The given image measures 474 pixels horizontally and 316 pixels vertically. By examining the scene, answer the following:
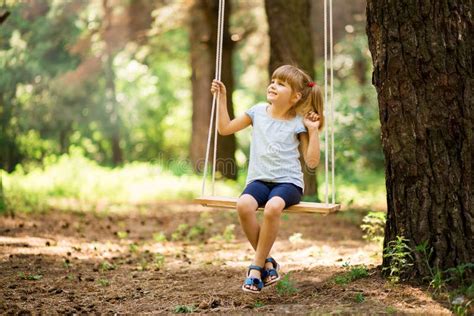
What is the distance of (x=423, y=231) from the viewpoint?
13.5ft

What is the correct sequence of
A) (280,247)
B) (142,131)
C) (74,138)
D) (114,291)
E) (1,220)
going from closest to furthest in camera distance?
(114,291), (280,247), (1,220), (74,138), (142,131)

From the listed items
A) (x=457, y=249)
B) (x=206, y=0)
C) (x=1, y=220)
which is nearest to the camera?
(x=457, y=249)

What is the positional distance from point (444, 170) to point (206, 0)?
30.2ft

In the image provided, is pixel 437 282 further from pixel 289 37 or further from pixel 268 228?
pixel 289 37

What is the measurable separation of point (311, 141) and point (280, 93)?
1.35ft

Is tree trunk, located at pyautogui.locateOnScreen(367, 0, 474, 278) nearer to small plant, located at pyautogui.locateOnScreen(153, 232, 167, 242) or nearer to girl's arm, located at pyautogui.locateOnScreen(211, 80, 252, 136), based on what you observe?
girl's arm, located at pyautogui.locateOnScreen(211, 80, 252, 136)

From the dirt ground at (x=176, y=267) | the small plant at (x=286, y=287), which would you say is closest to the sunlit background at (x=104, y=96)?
the dirt ground at (x=176, y=267)

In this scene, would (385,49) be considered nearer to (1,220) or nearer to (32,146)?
(1,220)

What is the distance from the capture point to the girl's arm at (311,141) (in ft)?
15.1

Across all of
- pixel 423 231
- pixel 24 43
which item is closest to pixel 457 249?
pixel 423 231

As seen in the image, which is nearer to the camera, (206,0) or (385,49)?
(385,49)

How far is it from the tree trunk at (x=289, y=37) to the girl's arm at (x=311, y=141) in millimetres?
4593

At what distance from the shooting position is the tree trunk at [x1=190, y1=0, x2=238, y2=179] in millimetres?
12695

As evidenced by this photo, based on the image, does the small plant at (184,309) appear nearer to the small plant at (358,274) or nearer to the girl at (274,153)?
the girl at (274,153)
